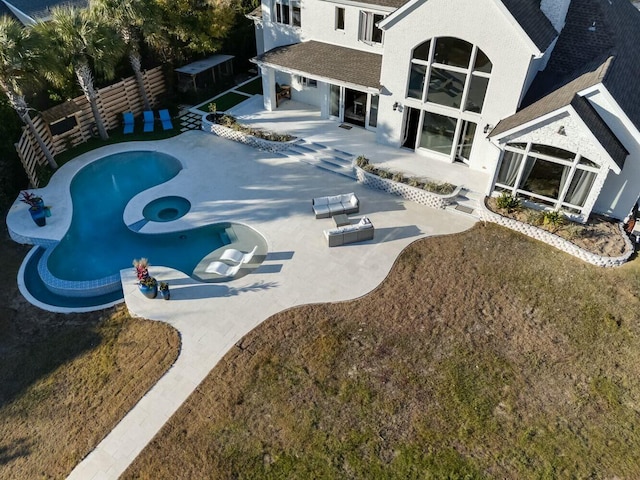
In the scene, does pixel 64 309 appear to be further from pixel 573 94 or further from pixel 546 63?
pixel 546 63

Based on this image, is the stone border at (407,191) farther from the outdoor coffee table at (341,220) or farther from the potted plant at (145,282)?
the potted plant at (145,282)

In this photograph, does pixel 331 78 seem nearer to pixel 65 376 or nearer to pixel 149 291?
pixel 149 291

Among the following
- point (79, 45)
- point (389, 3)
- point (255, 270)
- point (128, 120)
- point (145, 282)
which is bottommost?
point (255, 270)

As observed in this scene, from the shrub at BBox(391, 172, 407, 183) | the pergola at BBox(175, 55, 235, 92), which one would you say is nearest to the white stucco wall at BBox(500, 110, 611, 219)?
the shrub at BBox(391, 172, 407, 183)

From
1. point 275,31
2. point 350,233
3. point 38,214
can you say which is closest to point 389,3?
point 275,31

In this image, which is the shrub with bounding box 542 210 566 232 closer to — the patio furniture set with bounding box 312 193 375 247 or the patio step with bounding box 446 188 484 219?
the patio step with bounding box 446 188 484 219

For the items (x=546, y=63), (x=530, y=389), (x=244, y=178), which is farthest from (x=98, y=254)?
(x=546, y=63)

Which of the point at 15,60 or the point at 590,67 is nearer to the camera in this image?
the point at 15,60
